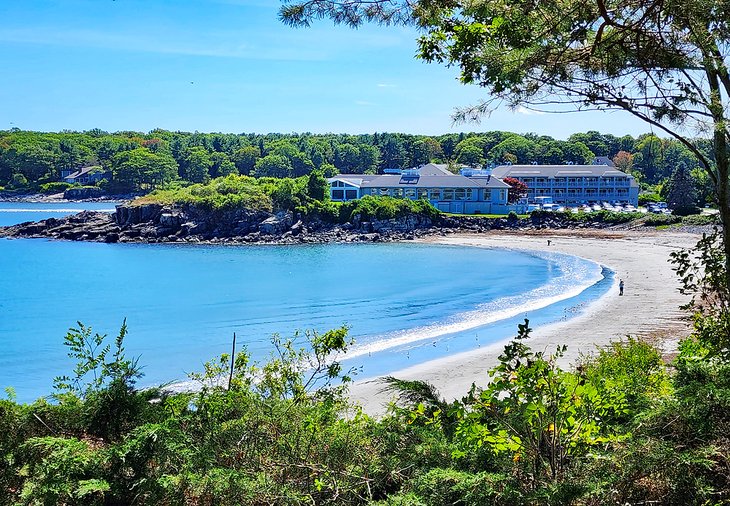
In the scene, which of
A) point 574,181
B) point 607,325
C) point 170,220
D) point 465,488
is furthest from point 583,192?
point 465,488

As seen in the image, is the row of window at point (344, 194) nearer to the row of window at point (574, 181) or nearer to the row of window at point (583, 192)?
the row of window at point (574, 181)

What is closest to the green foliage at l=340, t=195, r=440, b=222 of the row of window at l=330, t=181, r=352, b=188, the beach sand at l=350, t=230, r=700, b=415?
the row of window at l=330, t=181, r=352, b=188

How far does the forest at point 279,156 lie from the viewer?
114625 mm

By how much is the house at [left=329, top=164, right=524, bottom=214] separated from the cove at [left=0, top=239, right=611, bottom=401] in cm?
2173

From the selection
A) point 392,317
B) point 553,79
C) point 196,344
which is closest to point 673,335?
point 392,317

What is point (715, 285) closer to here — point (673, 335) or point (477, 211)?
point (673, 335)

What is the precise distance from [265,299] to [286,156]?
90725 millimetres

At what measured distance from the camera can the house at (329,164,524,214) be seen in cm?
8206

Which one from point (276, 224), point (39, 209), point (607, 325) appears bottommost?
point (607, 325)

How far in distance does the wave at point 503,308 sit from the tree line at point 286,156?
2514 inches

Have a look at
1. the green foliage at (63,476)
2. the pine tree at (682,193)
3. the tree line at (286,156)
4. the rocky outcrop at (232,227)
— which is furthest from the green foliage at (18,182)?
the green foliage at (63,476)

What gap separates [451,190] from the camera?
3280 inches

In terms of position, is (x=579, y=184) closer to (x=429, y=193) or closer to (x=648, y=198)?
(x=648, y=198)

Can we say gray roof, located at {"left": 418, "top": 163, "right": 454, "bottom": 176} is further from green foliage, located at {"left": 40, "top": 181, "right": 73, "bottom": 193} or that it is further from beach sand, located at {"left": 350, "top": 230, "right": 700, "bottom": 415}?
green foliage, located at {"left": 40, "top": 181, "right": 73, "bottom": 193}
